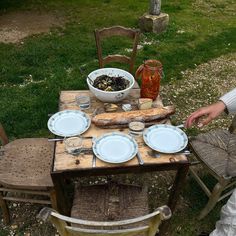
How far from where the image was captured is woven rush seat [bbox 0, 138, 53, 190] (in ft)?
8.16

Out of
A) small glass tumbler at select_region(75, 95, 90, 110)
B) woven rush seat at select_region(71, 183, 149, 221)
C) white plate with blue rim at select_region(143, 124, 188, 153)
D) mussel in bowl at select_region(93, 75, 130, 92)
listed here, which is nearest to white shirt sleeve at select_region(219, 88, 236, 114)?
white plate with blue rim at select_region(143, 124, 188, 153)

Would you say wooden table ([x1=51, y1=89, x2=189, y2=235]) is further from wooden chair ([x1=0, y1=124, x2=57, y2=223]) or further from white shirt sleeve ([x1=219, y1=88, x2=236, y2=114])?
white shirt sleeve ([x1=219, y1=88, x2=236, y2=114])

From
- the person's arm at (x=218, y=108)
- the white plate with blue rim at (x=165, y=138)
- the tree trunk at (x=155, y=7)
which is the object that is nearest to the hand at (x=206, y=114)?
the person's arm at (x=218, y=108)

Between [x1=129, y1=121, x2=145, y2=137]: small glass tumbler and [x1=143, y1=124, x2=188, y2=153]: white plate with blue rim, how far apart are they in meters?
0.04

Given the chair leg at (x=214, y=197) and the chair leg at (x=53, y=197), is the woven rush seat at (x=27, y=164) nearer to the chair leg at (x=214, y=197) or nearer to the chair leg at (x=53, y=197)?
the chair leg at (x=53, y=197)

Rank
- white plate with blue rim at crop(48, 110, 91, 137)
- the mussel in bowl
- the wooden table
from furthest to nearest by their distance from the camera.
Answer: the mussel in bowl, white plate with blue rim at crop(48, 110, 91, 137), the wooden table

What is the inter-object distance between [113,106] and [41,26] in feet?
14.7

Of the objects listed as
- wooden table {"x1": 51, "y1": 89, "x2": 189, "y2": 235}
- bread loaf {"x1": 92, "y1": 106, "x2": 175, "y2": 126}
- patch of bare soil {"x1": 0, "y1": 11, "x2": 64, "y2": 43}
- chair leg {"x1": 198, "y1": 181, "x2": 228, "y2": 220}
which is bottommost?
patch of bare soil {"x1": 0, "y1": 11, "x2": 64, "y2": 43}

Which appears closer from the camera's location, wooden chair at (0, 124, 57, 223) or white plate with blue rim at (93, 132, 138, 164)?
white plate with blue rim at (93, 132, 138, 164)

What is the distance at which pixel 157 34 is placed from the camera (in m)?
6.14

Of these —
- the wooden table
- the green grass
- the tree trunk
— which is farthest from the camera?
the tree trunk

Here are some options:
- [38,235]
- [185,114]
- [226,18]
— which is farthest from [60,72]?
[226,18]

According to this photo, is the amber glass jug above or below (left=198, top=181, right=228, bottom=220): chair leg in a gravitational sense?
above

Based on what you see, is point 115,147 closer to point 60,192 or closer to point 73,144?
point 73,144
